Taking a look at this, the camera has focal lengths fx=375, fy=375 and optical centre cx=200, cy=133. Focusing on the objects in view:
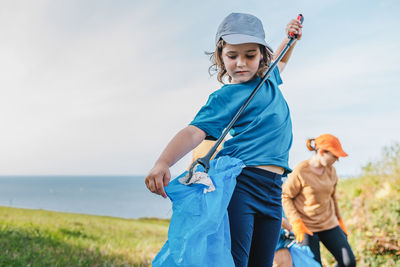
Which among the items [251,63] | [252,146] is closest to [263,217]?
[252,146]

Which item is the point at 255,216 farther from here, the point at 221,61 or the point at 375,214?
the point at 375,214

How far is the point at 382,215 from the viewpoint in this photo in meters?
5.29

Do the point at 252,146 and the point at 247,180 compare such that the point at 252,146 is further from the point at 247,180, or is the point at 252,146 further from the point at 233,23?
the point at 233,23

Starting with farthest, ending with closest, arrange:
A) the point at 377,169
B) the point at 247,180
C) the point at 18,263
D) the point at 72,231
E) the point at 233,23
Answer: the point at 377,169 < the point at 72,231 < the point at 18,263 < the point at 233,23 < the point at 247,180

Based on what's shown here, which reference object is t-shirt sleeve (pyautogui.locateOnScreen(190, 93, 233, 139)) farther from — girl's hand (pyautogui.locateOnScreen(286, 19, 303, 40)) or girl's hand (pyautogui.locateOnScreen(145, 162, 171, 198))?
girl's hand (pyautogui.locateOnScreen(286, 19, 303, 40))

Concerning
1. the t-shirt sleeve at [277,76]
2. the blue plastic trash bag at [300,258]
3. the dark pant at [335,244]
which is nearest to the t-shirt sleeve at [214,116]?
→ the t-shirt sleeve at [277,76]

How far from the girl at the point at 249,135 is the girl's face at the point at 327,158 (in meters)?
2.41

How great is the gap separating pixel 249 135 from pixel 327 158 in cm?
268

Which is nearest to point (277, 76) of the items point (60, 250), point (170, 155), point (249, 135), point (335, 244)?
point (249, 135)

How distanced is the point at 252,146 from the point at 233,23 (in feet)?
2.07

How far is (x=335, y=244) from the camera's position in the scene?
163 inches

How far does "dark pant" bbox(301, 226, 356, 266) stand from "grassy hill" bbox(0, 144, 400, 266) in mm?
1172

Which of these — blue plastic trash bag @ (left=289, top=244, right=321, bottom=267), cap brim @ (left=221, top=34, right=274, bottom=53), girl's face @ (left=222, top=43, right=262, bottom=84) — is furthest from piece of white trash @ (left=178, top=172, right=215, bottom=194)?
blue plastic trash bag @ (left=289, top=244, right=321, bottom=267)

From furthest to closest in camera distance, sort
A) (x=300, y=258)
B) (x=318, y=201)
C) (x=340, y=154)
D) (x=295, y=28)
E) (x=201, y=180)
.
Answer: (x=318, y=201)
(x=340, y=154)
(x=300, y=258)
(x=295, y=28)
(x=201, y=180)
